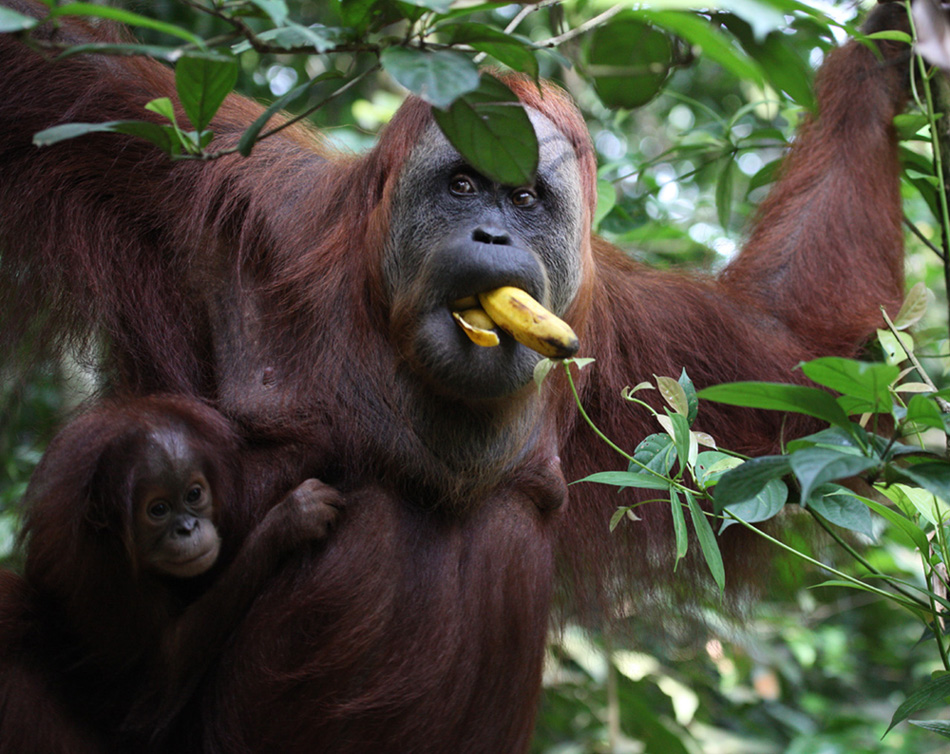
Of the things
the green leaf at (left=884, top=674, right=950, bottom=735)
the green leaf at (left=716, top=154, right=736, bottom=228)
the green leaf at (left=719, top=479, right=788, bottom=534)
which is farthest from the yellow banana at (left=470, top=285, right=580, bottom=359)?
the green leaf at (left=716, top=154, right=736, bottom=228)

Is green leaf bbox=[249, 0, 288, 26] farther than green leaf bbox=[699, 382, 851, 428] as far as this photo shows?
No

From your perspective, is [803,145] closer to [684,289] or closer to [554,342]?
[684,289]

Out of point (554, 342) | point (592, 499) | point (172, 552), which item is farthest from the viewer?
point (592, 499)

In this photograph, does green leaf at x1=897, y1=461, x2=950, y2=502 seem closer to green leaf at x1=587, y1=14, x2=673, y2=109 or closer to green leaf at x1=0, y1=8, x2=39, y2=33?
green leaf at x1=587, y1=14, x2=673, y2=109

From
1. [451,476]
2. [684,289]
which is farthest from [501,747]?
[684,289]

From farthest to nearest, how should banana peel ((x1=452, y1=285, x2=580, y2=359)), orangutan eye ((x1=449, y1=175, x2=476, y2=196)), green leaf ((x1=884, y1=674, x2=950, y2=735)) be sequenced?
1. orangutan eye ((x1=449, y1=175, x2=476, y2=196))
2. banana peel ((x1=452, y1=285, x2=580, y2=359))
3. green leaf ((x1=884, y1=674, x2=950, y2=735))

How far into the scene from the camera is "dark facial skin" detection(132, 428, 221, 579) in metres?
2.18

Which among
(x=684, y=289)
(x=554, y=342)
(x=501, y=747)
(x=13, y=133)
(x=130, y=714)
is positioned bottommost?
(x=501, y=747)

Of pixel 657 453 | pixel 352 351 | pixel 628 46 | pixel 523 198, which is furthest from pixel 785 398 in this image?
pixel 352 351

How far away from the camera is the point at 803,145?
3500 mm

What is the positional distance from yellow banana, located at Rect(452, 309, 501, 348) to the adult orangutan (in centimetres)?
4

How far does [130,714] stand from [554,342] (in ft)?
4.52

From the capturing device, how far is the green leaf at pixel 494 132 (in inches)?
65.0

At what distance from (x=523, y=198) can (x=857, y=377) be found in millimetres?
1037
